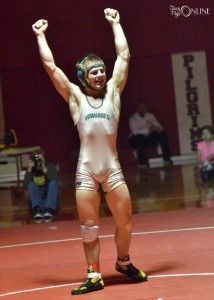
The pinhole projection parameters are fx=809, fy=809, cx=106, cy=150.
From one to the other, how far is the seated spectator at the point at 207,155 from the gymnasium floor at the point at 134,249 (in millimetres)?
531

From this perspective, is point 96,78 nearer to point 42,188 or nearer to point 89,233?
point 89,233

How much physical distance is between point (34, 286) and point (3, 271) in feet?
2.62

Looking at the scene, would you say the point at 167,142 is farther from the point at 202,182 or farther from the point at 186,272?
the point at 186,272

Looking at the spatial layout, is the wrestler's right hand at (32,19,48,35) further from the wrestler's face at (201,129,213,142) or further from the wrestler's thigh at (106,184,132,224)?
the wrestler's face at (201,129,213,142)

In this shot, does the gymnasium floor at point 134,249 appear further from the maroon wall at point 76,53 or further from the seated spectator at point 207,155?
the maroon wall at point 76,53

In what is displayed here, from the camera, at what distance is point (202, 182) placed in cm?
1235

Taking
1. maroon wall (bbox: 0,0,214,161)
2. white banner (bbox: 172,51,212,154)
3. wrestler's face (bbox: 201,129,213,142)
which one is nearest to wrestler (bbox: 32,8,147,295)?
wrestler's face (bbox: 201,129,213,142)

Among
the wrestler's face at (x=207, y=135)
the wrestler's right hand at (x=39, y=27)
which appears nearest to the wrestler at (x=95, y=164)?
the wrestler's right hand at (x=39, y=27)

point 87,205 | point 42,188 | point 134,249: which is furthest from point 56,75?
point 42,188

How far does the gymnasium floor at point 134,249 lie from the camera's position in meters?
5.80

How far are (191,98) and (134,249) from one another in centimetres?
886

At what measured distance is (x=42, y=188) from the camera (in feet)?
33.8

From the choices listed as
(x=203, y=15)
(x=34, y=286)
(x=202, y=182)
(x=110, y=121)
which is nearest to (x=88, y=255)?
(x=34, y=286)

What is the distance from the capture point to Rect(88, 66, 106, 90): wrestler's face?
19.7ft
